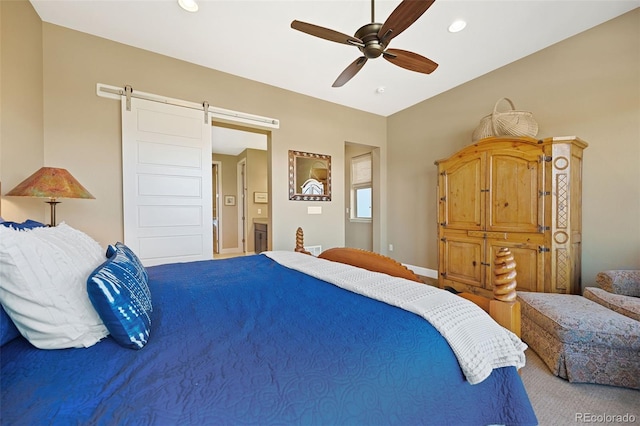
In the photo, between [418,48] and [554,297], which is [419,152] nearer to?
[418,48]

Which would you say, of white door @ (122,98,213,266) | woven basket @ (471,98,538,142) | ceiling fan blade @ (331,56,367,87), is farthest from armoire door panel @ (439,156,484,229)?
white door @ (122,98,213,266)

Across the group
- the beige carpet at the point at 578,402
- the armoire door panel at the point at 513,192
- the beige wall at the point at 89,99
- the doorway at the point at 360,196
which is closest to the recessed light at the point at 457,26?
the armoire door panel at the point at 513,192

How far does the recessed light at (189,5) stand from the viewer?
2217mm

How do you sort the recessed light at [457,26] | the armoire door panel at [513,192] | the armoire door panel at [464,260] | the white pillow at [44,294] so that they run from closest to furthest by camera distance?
the white pillow at [44,294]
the recessed light at [457,26]
the armoire door panel at [513,192]
the armoire door panel at [464,260]

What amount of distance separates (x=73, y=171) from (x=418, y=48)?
3735 mm

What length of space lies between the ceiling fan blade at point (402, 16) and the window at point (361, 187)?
3493mm

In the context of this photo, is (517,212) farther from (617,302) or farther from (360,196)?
(360,196)

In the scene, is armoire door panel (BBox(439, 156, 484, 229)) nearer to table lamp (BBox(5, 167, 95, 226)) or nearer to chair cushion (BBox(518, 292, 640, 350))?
chair cushion (BBox(518, 292, 640, 350))

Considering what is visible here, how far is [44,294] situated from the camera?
77 centimetres

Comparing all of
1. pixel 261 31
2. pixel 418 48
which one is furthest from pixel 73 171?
pixel 418 48

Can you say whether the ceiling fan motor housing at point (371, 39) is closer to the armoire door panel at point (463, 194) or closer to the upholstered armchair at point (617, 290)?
the armoire door panel at point (463, 194)

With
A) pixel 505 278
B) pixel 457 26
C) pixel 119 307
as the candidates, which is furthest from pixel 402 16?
pixel 119 307

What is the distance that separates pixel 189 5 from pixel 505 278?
3018 mm

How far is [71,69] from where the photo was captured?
8.48 ft
